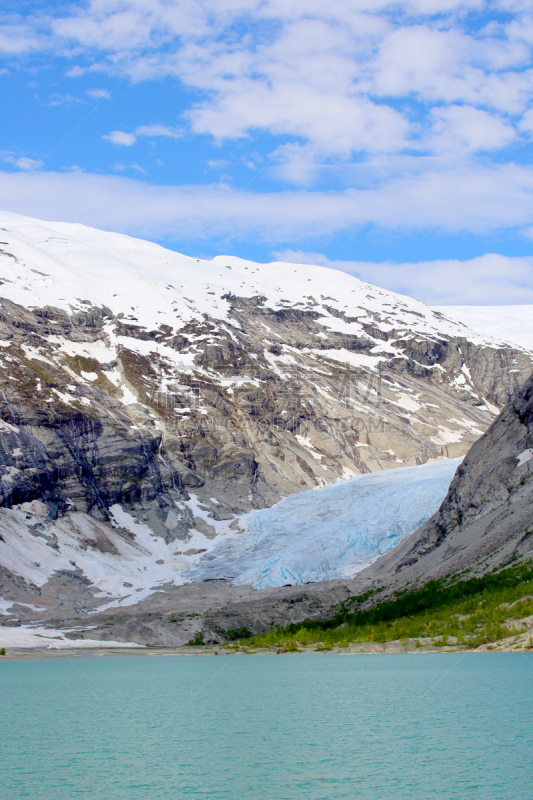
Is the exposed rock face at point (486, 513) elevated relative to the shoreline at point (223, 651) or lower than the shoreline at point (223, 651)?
elevated

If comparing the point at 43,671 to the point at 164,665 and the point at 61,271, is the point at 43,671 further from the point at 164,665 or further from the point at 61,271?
the point at 61,271

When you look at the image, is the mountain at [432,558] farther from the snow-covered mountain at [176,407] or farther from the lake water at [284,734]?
the snow-covered mountain at [176,407]

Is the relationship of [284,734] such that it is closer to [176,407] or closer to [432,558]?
[432,558]

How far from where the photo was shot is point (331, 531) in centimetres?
9012

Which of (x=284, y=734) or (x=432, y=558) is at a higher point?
(x=284, y=734)

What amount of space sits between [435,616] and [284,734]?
83.5 feet

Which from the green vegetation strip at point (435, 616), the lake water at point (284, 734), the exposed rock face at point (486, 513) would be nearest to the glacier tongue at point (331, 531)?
the exposed rock face at point (486, 513)

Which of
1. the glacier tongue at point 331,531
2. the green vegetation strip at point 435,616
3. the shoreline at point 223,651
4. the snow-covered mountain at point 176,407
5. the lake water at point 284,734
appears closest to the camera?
the lake water at point 284,734

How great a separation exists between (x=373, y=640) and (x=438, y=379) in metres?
137

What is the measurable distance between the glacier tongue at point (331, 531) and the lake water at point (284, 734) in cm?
4631

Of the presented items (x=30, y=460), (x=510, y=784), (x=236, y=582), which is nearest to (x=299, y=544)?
(x=236, y=582)

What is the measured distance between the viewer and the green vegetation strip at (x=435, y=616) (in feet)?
128

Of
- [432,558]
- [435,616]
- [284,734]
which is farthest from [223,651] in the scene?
[284,734]

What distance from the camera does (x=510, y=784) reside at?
15.1 meters
